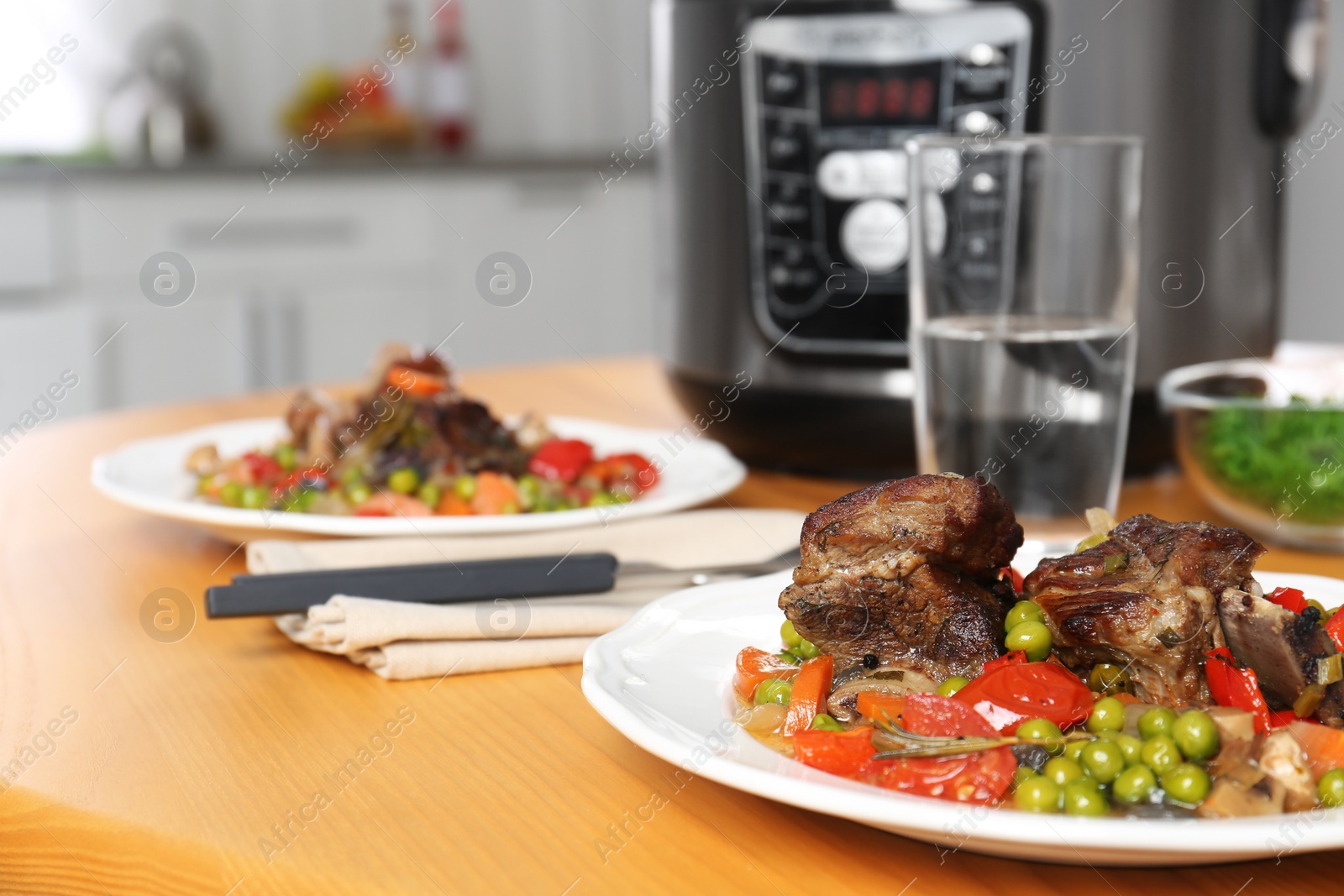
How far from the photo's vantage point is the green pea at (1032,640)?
0.81 metres

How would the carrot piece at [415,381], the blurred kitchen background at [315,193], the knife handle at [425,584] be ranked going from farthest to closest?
1. the blurred kitchen background at [315,193]
2. the carrot piece at [415,381]
3. the knife handle at [425,584]

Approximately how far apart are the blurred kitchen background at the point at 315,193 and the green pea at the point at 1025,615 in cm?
315

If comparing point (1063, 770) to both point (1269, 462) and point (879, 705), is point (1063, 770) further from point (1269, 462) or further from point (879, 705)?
point (1269, 462)

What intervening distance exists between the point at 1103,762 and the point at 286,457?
1.12 meters

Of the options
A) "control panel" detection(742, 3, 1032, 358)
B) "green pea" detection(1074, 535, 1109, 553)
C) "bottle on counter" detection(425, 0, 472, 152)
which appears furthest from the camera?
"bottle on counter" detection(425, 0, 472, 152)

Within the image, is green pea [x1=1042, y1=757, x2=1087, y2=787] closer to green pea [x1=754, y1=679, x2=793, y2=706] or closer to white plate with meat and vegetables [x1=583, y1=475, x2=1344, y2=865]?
white plate with meat and vegetables [x1=583, y1=475, x2=1344, y2=865]

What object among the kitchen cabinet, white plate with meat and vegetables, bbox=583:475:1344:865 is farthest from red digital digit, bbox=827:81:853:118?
the kitchen cabinet

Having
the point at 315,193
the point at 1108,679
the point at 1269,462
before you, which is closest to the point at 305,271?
the point at 315,193

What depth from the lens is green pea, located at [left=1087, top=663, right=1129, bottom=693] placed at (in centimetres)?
80

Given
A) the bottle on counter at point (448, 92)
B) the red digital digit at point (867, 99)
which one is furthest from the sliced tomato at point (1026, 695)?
the bottle on counter at point (448, 92)

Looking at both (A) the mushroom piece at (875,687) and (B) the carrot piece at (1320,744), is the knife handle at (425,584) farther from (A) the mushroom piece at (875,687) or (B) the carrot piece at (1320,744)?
(B) the carrot piece at (1320,744)

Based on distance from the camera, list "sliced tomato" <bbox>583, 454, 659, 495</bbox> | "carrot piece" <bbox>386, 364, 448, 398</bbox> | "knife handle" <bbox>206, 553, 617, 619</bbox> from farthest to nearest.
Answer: "carrot piece" <bbox>386, 364, 448, 398</bbox>
"sliced tomato" <bbox>583, 454, 659, 495</bbox>
"knife handle" <bbox>206, 553, 617, 619</bbox>

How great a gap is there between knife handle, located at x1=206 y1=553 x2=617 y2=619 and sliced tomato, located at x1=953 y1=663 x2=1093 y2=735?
396mm

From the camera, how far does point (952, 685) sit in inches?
32.0
